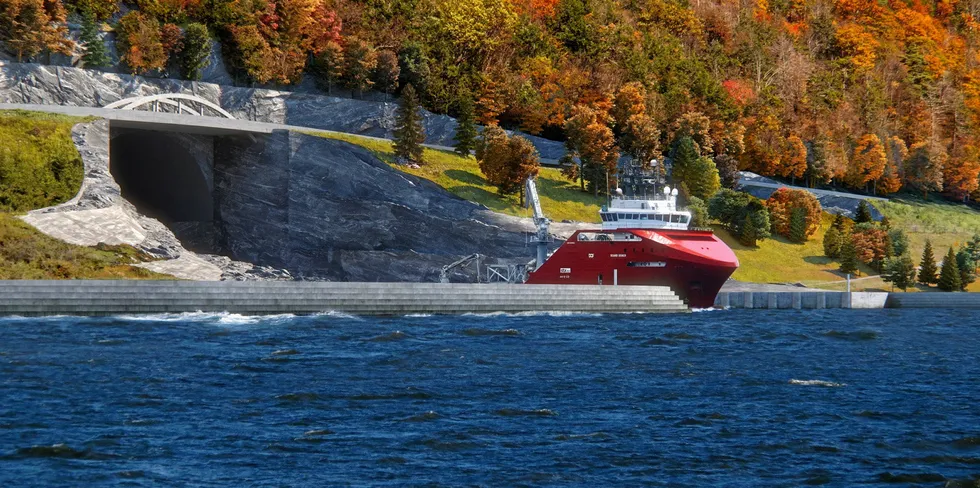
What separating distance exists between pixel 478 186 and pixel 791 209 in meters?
28.6

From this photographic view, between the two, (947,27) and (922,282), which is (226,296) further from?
(947,27)

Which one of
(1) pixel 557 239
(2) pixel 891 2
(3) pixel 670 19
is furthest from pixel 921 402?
(2) pixel 891 2

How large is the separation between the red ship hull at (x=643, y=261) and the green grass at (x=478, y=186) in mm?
22076

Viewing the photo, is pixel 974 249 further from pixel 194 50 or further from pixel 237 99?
pixel 194 50

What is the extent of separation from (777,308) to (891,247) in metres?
25.4

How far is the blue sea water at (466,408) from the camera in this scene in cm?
2434

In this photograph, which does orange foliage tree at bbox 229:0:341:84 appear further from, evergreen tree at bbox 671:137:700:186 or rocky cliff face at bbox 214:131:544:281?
evergreen tree at bbox 671:137:700:186

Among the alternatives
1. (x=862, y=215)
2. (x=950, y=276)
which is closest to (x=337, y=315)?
(x=950, y=276)

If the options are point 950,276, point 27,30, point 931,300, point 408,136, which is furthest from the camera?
point 950,276

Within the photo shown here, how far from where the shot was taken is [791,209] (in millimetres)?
104062

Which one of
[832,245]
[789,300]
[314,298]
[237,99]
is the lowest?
[789,300]

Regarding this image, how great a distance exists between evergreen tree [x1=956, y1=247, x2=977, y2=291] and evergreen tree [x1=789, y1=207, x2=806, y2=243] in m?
12.4

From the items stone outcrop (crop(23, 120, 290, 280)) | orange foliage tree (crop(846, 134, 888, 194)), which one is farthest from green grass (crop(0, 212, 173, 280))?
orange foliage tree (crop(846, 134, 888, 194))

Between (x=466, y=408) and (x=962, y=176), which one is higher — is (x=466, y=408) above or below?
below
